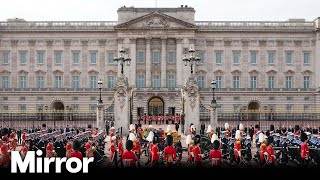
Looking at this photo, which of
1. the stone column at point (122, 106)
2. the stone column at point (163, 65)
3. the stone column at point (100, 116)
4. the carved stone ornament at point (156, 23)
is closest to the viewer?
the stone column at point (122, 106)

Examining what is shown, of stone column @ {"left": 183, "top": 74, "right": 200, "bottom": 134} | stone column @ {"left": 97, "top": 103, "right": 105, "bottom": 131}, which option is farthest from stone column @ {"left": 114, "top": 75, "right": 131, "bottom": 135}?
stone column @ {"left": 183, "top": 74, "right": 200, "bottom": 134}

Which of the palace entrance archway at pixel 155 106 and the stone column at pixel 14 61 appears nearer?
the palace entrance archway at pixel 155 106

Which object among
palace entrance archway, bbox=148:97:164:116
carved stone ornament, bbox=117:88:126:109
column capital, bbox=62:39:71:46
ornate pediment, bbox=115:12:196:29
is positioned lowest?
palace entrance archway, bbox=148:97:164:116

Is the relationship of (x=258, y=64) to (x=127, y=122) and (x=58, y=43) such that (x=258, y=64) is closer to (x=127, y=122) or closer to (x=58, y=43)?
(x=58, y=43)

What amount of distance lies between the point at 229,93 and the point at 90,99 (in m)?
21.3

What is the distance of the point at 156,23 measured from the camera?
7362 cm

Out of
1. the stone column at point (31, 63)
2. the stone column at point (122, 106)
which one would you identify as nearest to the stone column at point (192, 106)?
the stone column at point (122, 106)

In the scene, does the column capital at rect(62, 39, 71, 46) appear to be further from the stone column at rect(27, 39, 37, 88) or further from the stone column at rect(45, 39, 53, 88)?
the stone column at rect(27, 39, 37, 88)

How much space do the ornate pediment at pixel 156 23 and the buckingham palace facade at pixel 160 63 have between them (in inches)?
49.8

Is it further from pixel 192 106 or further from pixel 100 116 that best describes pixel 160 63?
pixel 192 106

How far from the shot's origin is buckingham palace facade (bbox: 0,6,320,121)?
74562mm

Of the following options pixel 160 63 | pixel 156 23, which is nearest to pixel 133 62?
pixel 160 63

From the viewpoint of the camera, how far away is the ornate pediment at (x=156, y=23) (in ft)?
240

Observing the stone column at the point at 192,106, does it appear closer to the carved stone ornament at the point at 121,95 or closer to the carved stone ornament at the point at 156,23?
the carved stone ornament at the point at 121,95
